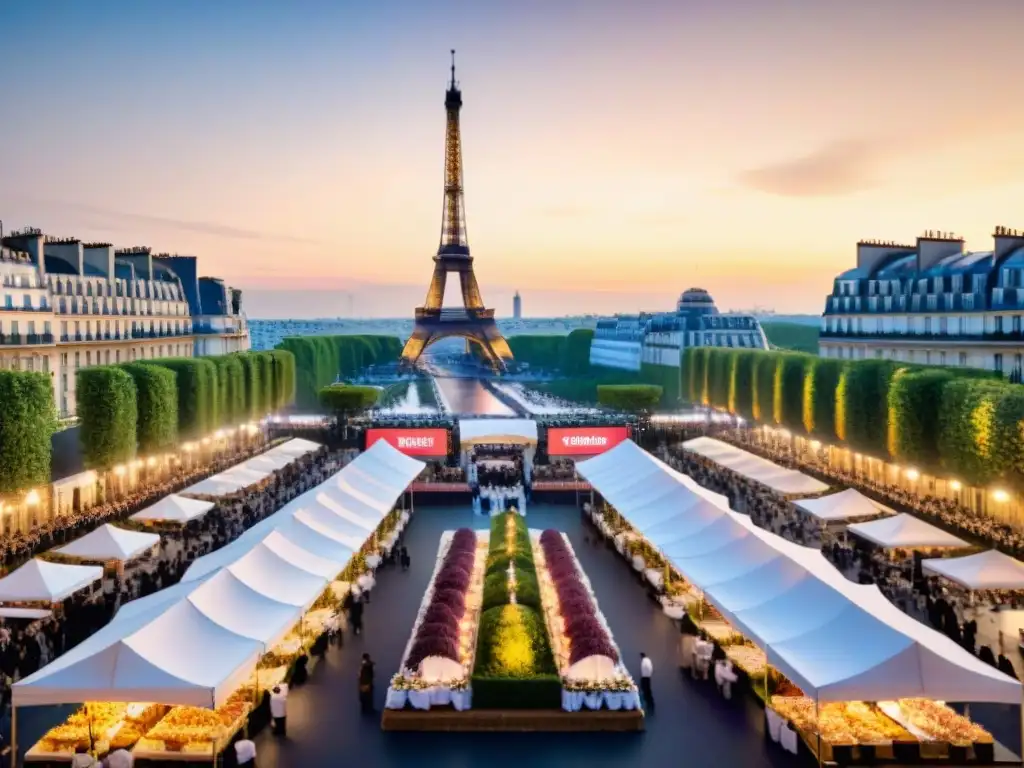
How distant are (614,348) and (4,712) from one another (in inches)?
4536

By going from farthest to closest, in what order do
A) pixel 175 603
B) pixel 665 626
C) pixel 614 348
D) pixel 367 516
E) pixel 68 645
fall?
pixel 614 348 → pixel 367 516 → pixel 665 626 → pixel 68 645 → pixel 175 603

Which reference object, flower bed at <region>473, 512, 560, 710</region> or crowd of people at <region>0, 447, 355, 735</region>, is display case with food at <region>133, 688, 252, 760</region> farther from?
flower bed at <region>473, 512, 560, 710</region>

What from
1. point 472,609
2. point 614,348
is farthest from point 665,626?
point 614,348

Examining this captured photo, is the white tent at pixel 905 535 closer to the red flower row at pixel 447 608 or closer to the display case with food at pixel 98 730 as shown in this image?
the red flower row at pixel 447 608

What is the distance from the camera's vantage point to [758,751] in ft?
51.3

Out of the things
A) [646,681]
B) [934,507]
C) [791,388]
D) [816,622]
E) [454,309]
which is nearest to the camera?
[816,622]

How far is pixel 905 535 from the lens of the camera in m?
27.2

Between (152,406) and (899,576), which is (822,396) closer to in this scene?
(899,576)

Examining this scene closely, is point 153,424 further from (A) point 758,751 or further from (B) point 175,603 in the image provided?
(A) point 758,751

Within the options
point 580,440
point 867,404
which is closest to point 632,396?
point 580,440

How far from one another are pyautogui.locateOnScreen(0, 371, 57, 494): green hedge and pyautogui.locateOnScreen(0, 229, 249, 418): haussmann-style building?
7.10 m

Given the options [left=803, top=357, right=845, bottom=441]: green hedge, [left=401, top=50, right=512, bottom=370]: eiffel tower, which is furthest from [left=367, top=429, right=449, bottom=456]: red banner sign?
[left=401, top=50, right=512, bottom=370]: eiffel tower

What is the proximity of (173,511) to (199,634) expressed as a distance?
665 inches

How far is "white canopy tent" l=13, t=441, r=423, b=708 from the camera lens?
14.6 m
